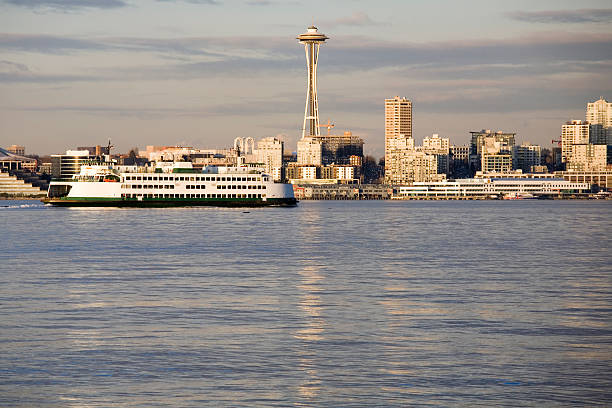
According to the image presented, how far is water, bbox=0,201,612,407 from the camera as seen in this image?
18672mm

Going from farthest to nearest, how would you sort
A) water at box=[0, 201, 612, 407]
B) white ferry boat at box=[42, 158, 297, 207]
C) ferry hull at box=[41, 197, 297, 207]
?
white ferry boat at box=[42, 158, 297, 207] < ferry hull at box=[41, 197, 297, 207] < water at box=[0, 201, 612, 407]

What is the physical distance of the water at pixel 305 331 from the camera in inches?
735

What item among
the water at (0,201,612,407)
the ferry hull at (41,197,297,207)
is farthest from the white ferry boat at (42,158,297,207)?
the water at (0,201,612,407)

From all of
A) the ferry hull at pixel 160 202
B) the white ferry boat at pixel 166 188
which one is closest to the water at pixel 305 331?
the ferry hull at pixel 160 202

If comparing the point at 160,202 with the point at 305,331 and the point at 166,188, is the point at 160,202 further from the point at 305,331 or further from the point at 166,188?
the point at 305,331

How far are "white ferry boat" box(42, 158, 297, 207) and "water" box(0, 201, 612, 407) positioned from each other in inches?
4413

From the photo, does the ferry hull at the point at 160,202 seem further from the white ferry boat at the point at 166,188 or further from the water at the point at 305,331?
the water at the point at 305,331

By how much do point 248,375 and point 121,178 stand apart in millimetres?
146991

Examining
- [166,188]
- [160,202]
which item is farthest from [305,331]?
[166,188]

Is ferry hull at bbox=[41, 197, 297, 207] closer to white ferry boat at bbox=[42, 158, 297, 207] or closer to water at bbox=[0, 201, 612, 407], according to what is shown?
white ferry boat at bbox=[42, 158, 297, 207]

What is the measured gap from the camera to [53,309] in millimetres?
29625

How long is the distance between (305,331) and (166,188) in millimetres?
140623

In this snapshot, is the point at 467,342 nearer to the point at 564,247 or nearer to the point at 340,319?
the point at 340,319

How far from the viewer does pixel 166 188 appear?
164m
